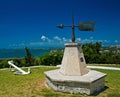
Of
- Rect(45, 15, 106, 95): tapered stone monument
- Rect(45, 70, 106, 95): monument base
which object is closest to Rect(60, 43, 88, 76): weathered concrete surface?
Rect(45, 15, 106, 95): tapered stone monument

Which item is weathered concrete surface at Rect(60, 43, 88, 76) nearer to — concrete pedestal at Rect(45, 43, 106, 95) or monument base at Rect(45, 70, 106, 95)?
concrete pedestal at Rect(45, 43, 106, 95)

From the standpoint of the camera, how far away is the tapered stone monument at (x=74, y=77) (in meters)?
8.66

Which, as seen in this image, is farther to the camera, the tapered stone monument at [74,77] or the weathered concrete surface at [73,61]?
the weathered concrete surface at [73,61]

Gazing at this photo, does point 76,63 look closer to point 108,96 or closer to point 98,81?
point 98,81

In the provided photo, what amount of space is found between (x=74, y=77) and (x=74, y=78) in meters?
0.24

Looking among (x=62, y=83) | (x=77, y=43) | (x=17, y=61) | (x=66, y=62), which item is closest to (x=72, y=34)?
(x=77, y=43)

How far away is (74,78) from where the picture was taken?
910 centimetres

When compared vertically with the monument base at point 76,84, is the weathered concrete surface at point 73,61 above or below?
above

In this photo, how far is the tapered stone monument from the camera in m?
8.66

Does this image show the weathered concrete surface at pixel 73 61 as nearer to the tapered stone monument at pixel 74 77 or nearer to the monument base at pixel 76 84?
the tapered stone monument at pixel 74 77

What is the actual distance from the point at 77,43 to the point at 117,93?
3.01m

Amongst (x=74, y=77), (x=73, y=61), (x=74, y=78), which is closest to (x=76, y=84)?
(x=74, y=78)

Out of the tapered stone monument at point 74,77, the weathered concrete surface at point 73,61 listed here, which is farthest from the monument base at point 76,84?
the weathered concrete surface at point 73,61

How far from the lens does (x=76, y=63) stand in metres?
9.81
